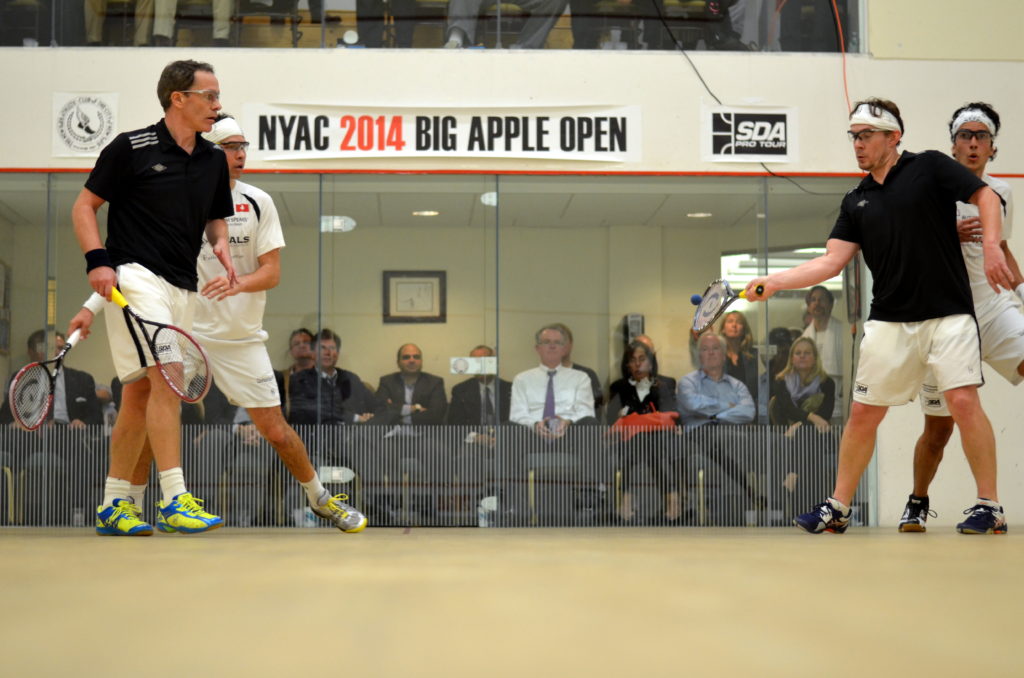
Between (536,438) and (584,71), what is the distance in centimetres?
200

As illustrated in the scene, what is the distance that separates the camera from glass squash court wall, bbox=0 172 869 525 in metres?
6.73

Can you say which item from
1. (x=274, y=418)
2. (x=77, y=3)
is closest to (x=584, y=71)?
(x=77, y=3)

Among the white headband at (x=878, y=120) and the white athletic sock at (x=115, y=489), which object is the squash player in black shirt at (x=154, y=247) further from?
the white headband at (x=878, y=120)

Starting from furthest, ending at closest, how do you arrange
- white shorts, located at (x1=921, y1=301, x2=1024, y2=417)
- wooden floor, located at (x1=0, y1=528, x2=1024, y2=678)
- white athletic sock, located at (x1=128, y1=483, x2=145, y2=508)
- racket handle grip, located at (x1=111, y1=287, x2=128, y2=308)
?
white shorts, located at (x1=921, y1=301, x2=1024, y2=417) → white athletic sock, located at (x1=128, y1=483, x2=145, y2=508) → racket handle grip, located at (x1=111, y1=287, x2=128, y2=308) → wooden floor, located at (x1=0, y1=528, x2=1024, y2=678)

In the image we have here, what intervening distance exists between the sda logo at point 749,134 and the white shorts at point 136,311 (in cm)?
379

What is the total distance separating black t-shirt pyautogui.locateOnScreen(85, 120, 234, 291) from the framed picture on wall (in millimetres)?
2783

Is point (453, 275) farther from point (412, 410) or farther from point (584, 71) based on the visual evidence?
point (584, 71)

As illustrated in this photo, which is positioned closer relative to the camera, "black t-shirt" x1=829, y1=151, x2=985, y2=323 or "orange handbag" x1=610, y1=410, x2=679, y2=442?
"black t-shirt" x1=829, y1=151, x2=985, y2=323

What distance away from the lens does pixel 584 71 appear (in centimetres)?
688

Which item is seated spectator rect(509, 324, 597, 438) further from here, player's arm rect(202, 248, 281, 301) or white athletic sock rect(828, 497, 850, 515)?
white athletic sock rect(828, 497, 850, 515)

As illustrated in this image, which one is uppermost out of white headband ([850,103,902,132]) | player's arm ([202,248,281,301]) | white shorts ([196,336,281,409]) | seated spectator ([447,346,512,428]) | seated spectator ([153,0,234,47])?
seated spectator ([153,0,234,47])

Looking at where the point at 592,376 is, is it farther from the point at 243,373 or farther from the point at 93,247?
the point at 93,247

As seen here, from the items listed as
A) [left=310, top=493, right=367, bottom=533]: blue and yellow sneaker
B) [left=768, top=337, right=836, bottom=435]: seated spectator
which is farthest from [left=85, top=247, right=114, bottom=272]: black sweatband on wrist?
[left=768, top=337, right=836, bottom=435]: seated spectator

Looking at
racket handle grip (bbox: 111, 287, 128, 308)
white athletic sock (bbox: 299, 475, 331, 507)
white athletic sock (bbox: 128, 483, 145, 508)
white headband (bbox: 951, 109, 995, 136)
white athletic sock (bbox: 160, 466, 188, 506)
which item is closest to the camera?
racket handle grip (bbox: 111, 287, 128, 308)
